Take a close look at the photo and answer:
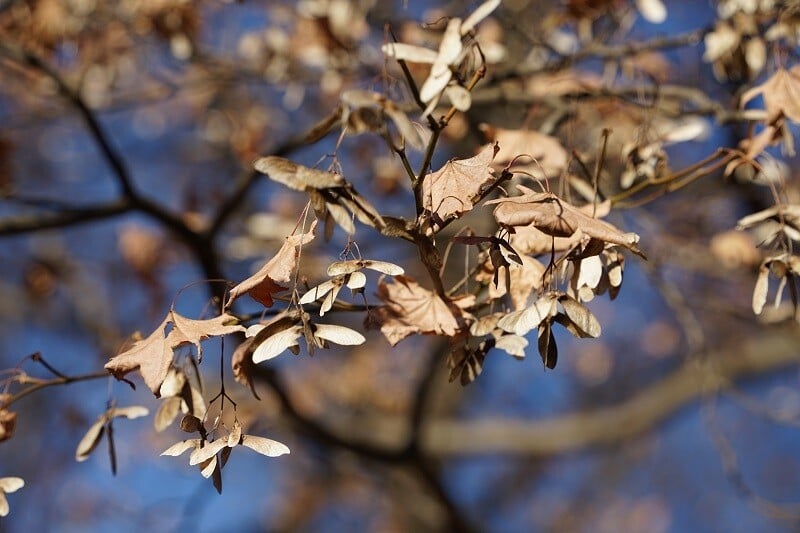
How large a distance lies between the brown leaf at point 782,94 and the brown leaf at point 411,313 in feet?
2.17

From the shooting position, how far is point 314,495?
6.23m

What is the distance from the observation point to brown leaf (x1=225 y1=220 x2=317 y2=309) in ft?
3.02

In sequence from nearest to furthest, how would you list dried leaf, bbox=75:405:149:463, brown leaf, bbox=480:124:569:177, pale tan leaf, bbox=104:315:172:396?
1. pale tan leaf, bbox=104:315:172:396
2. dried leaf, bbox=75:405:149:463
3. brown leaf, bbox=480:124:569:177

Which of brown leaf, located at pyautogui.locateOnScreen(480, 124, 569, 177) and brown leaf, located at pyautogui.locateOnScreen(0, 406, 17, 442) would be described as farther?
brown leaf, located at pyautogui.locateOnScreen(480, 124, 569, 177)

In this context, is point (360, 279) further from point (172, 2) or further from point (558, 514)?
point (558, 514)

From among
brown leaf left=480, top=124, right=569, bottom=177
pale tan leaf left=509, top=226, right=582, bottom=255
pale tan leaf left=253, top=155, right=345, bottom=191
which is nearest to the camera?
pale tan leaf left=253, top=155, right=345, bottom=191

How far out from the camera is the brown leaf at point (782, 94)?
1241 mm

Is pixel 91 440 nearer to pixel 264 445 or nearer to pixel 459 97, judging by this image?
pixel 264 445

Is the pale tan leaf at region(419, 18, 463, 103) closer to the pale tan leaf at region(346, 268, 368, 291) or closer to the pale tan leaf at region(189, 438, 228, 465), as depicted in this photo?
A: the pale tan leaf at region(346, 268, 368, 291)

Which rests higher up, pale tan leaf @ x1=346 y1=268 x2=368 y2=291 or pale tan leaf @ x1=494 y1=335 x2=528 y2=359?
pale tan leaf @ x1=346 y1=268 x2=368 y2=291

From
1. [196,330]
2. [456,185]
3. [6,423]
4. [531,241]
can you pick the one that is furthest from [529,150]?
[6,423]

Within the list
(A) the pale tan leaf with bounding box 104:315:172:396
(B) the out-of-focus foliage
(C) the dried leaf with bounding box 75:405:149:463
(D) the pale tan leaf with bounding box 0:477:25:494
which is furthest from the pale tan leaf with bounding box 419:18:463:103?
(D) the pale tan leaf with bounding box 0:477:25:494

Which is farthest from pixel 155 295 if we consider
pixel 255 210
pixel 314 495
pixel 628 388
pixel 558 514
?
pixel 558 514

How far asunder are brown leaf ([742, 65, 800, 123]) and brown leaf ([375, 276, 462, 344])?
661 millimetres
